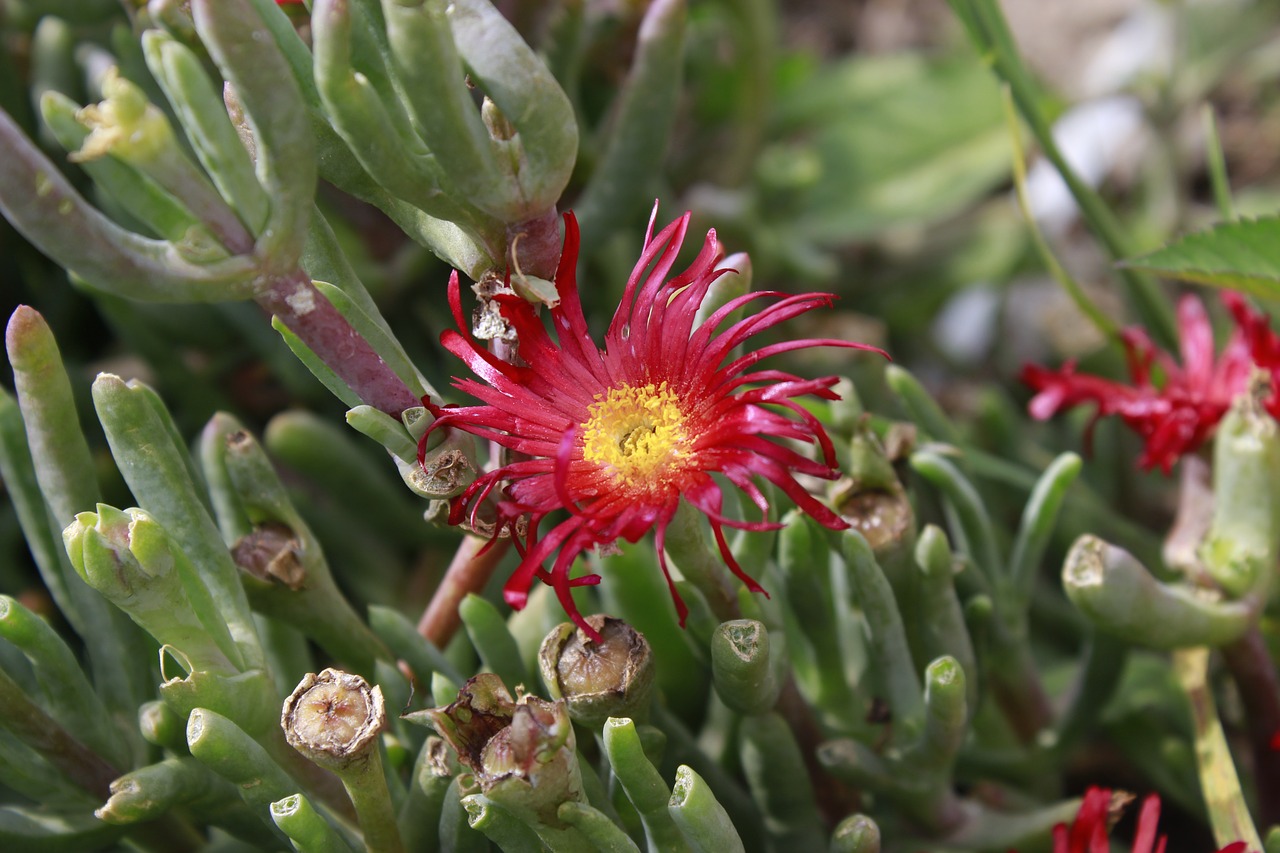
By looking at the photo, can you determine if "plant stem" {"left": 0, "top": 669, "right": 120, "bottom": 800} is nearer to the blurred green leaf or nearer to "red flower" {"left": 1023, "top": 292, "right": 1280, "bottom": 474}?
"red flower" {"left": 1023, "top": 292, "right": 1280, "bottom": 474}

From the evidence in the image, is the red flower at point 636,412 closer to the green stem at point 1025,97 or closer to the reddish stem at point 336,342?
the reddish stem at point 336,342

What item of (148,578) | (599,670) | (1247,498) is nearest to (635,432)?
(599,670)

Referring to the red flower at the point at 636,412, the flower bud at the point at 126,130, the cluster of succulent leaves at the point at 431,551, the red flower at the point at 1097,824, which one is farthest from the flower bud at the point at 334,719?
the red flower at the point at 1097,824

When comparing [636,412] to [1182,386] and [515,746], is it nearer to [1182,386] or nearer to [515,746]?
[515,746]

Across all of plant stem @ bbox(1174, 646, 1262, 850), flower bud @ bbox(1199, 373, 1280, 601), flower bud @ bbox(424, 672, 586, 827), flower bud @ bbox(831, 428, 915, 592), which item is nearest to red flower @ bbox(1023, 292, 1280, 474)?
flower bud @ bbox(1199, 373, 1280, 601)

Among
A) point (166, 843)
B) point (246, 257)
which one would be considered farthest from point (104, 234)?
point (166, 843)

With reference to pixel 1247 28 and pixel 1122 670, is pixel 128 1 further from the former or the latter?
pixel 1247 28

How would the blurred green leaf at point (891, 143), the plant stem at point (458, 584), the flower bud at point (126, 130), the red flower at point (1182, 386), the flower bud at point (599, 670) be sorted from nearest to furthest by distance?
the flower bud at point (126, 130) → the flower bud at point (599, 670) → the plant stem at point (458, 584) → the red flower at point (1182, 386) → the blurred green leaf at point (891, 143)
